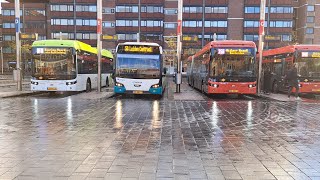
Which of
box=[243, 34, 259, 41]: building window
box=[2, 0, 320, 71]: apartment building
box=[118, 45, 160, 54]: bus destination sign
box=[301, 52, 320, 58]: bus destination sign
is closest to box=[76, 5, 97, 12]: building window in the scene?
box=[2, 0, 320, 71]: apartment building

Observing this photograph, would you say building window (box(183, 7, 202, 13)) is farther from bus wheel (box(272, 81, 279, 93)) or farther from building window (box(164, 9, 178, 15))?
bus wheel (box(272, 81, 279, 93))

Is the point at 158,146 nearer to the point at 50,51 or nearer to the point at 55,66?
the point at 55,66

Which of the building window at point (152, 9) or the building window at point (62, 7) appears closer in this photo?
the building window at point (152, 9)

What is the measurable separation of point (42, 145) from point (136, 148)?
197 centimetres

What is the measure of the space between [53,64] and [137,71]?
5294 mm

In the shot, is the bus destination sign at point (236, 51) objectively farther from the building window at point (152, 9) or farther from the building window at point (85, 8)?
the building window at point (85, 8)

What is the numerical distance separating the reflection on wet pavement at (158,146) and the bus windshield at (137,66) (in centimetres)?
706

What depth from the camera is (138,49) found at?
722 inches

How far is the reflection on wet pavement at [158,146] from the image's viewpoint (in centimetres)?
512

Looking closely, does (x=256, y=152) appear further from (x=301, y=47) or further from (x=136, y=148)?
(x=301, y=47)

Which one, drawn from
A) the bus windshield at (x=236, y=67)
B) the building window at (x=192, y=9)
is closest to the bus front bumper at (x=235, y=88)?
the bus windshield at (x=236, y=67)

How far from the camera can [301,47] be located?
1969 centimetres

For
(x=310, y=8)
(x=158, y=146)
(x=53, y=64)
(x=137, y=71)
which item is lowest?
(x=158, y=146)

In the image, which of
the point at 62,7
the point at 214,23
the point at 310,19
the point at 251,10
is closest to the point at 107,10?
the point at 62,7
